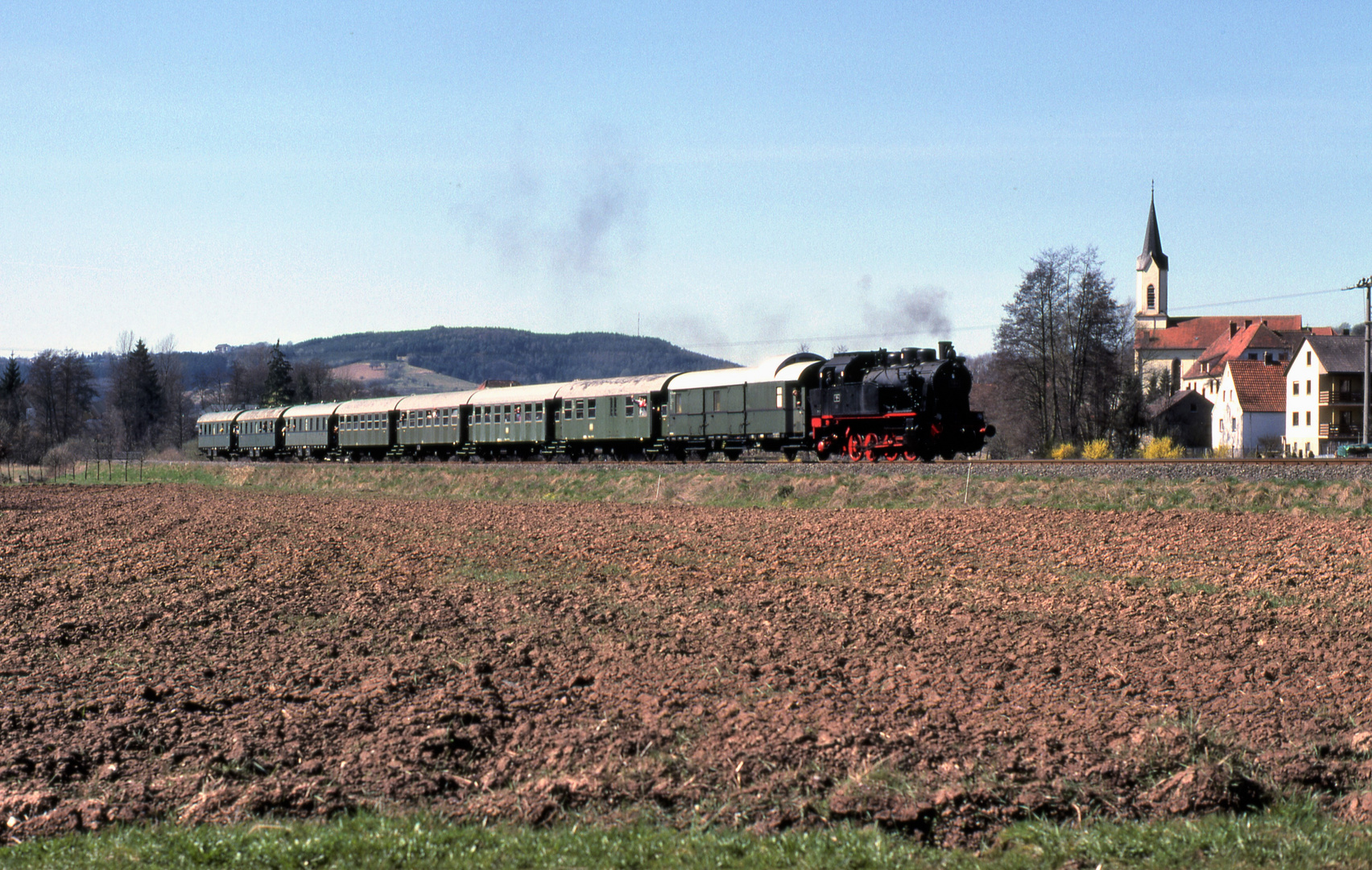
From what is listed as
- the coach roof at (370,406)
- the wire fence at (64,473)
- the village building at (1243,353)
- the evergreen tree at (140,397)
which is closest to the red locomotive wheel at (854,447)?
the coach roof at (370,406)

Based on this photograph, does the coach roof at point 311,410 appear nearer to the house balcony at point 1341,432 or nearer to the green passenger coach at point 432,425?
the green passenger coach at point 432,425

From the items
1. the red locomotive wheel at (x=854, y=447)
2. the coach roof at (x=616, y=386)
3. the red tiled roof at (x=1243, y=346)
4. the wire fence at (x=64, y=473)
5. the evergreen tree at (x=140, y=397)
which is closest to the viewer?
the red locomotive wheel at (x=854, y=447)

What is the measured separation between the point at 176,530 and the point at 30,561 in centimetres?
Answer: 530

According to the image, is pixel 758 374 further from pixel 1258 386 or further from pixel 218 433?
pixel 1258 386

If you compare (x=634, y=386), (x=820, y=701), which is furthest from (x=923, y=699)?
(x=634, y=386)

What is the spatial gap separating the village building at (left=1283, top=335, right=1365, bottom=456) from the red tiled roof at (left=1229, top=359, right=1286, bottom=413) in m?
8.90

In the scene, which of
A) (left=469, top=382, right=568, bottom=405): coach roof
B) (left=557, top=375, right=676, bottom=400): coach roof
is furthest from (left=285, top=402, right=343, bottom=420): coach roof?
(left=557, top=375, right=676, bottom=400): coach roof

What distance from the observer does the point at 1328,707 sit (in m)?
8.94

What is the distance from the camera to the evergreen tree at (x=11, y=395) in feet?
382

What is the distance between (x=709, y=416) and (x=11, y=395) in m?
110

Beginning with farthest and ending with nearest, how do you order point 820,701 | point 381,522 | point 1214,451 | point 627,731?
1. point 1214,451
2. point 381,522
3. point 820,701
4. point 627,731

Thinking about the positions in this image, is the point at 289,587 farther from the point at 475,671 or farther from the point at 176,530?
the point at 176,530

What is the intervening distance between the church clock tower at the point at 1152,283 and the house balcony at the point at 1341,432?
87.7 m

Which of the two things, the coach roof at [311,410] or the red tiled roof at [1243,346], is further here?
the red tiled roof at [1243,346]
